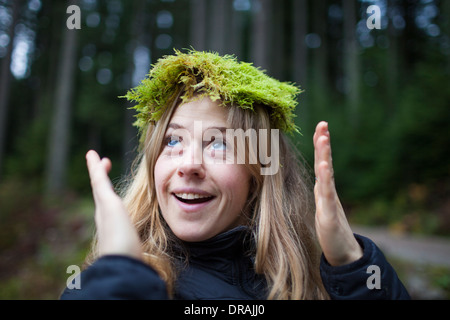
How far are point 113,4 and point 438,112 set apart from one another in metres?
17.9

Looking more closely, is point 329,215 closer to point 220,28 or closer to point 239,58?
point 220,28

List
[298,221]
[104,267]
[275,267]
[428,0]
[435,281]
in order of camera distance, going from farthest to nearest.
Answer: [428,0] < [435,281] < [298,221] < [275,267] < [104,267]

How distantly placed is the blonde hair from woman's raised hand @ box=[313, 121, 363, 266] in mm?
249

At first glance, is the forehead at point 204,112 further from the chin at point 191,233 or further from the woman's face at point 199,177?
the chin at point 191,233

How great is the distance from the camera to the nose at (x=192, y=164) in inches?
61.6

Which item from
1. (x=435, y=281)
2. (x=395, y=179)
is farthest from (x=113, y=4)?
(x=435, y=281)

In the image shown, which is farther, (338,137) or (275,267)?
(338,137)

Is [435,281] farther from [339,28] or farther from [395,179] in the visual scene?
[339,28]

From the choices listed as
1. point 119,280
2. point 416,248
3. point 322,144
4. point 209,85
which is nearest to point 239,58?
point 416,248

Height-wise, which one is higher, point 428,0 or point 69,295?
point 428,0

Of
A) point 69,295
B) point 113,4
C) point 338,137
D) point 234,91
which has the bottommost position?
point 69,295

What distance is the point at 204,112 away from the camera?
1704 millimetres

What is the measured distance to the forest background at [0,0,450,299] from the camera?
854 cm
